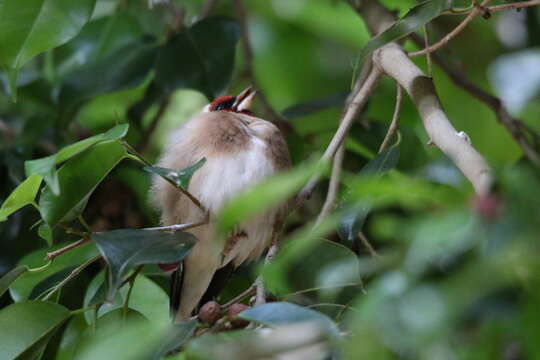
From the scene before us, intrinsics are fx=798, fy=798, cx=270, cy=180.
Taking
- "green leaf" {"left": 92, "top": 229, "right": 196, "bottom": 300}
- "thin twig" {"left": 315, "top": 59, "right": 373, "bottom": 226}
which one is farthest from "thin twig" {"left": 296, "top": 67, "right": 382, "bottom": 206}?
"green leaf" {"left": 92, "top": 229, "right": 196, "bottom": 300}

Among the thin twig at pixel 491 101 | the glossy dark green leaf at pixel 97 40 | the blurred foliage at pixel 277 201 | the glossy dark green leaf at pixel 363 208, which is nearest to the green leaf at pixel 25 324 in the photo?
the blurred foliage at pixel 277 201

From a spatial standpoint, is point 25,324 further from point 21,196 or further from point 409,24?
point 409,24

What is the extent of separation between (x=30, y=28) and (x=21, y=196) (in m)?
0.46

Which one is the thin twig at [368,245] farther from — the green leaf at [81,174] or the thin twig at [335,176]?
the green leaf at [81,174]

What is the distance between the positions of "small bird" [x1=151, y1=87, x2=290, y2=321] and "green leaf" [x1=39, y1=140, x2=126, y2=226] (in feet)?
1.27

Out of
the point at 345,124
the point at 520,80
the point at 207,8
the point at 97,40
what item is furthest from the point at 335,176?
the point at 97,40

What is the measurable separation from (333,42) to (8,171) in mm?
1556

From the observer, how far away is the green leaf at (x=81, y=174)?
1373mm

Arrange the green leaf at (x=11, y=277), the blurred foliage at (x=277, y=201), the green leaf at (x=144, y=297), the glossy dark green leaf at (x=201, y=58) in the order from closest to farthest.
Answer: the blurred foliage at (x=277, y=201)
the green leaf at (x=11, y=277)
the green leaf at (x=144, y=297)
the glossy dark green leaf at (x=201, y=58)

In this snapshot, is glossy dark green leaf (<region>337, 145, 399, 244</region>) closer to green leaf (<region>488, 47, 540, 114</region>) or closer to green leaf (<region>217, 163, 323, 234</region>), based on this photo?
green leaf (<region>488, 47, 540, 114</region>)

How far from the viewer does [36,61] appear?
279cm

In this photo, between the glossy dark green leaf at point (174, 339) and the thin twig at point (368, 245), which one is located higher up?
the glossy dark green leaf at point (174, 339)

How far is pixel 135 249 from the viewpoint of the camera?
4.01ft

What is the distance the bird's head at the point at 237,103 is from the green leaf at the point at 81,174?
83cm
